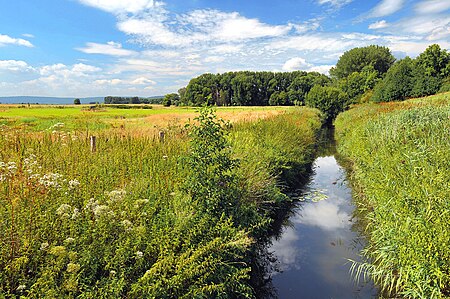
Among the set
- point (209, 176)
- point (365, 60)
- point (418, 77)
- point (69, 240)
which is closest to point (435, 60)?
point (418, 77)

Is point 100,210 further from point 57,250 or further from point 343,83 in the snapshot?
point 343,83

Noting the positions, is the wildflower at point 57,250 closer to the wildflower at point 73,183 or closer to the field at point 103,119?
the wildflower at point 73,183

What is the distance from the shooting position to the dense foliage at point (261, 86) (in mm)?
71250

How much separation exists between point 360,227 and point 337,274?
245 centimetres

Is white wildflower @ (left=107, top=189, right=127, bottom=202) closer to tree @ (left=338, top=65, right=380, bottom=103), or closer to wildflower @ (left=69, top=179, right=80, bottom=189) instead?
wildflower @ (left=69, top=179, right=80, bottom=189)

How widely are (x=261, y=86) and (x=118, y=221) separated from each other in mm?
74204

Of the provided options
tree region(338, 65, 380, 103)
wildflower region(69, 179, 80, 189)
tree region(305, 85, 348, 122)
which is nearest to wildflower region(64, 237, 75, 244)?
wildflower region(69, 179, 80, 189)

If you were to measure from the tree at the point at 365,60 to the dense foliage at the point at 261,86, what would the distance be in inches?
194

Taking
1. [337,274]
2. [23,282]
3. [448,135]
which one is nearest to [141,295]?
[23,282]

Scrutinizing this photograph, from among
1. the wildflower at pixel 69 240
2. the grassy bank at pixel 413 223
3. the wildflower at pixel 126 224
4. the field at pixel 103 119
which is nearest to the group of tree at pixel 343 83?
the field at pixel 103 119

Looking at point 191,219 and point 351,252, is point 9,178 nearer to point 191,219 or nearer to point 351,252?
point 191,219

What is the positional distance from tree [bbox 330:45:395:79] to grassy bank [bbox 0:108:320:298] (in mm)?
70646

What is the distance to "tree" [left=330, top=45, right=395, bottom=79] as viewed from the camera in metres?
67.4

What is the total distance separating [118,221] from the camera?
11.8 ft
